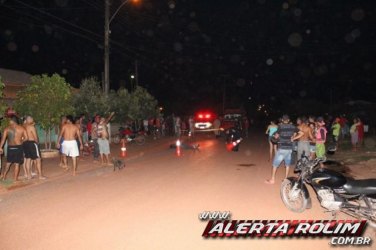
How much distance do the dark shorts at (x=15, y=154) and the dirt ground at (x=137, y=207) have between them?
706 mm

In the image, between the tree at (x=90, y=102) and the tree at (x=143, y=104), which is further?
the tree at (x=143, y=104)

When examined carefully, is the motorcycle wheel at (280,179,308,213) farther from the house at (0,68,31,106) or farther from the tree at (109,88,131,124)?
the tree at (109,88,131,124)

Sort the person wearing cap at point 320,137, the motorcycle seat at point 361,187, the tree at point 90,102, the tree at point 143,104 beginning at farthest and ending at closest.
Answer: the tree at point 143,104 → the tree at point 90,102 → the person wearing cap at point 320,137 → the motorcycle seat at point 361,187

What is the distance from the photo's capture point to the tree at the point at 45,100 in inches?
681

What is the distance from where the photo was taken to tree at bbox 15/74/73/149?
17.3 metres

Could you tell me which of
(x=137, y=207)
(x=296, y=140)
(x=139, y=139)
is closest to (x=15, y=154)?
(x=137, y=207)

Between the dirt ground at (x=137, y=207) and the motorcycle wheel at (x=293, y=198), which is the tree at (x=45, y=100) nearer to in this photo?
the dirt ground at (x=137, y=207)

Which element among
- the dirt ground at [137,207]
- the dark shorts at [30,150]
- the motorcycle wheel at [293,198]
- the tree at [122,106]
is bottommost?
the dirt ground at [137,207]

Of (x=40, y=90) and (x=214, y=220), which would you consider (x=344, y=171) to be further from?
(x=40, y=90)

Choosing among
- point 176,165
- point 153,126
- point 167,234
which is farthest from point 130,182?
point 153,126

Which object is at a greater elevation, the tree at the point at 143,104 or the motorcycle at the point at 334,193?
the tree at the point at 143,104

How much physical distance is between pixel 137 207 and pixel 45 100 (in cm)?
1061

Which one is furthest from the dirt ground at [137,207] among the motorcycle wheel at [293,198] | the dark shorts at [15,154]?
the dark shorts at [15,154]

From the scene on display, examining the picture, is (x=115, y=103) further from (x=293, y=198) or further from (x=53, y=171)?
(x=293, y=198)
